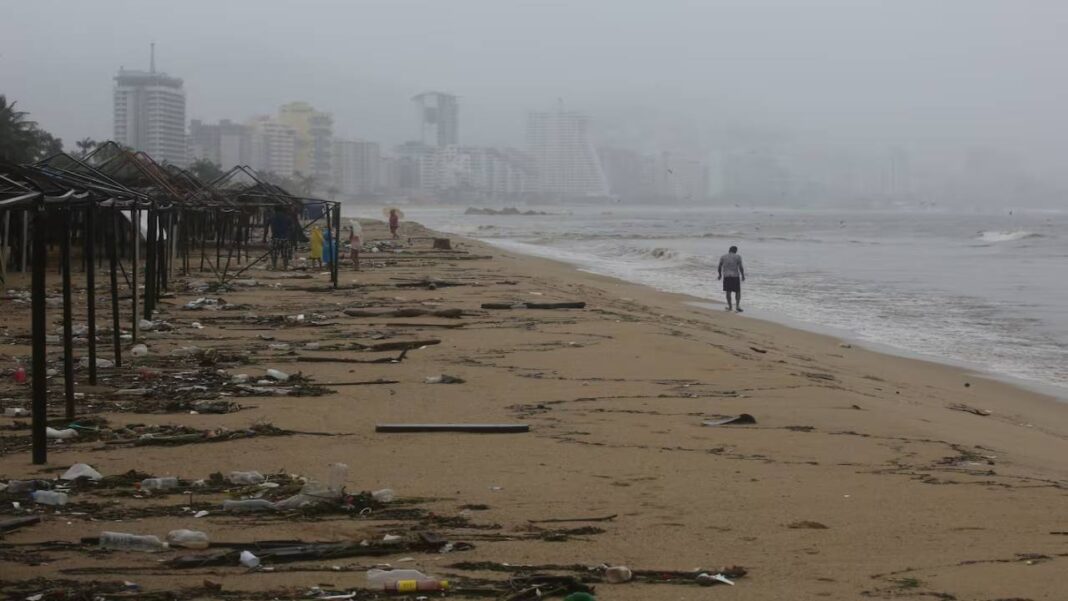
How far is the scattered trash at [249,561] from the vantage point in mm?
5047

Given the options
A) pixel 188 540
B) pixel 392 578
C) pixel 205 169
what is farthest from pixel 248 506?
pixel 205 169

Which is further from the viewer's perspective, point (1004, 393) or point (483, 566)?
point (1004, 393)

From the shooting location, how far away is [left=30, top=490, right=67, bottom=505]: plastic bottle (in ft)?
19.8

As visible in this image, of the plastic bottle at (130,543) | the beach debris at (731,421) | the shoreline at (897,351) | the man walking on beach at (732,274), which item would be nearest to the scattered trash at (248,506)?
the plastic bottle at (130,543)

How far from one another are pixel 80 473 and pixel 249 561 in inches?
80.6

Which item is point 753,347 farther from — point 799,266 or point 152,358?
point 799,266

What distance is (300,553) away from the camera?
5180 mm

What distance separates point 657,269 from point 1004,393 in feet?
77.3

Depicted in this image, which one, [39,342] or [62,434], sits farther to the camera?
[62,434]

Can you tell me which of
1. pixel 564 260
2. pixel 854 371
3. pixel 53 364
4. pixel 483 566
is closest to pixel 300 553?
pixel 483 566

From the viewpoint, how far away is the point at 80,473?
6.62 meters

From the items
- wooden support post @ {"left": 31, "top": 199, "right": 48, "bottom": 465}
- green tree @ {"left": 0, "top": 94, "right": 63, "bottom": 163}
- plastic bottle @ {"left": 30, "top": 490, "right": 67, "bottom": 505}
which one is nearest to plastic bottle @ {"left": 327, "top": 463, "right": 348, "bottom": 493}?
plastic bottle @ {"left": 30, "top": 490, "right": 67, "bottom": 505}

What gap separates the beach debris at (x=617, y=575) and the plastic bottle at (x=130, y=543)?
1994 millimetres

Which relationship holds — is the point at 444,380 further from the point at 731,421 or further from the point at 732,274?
the point at 732,274
